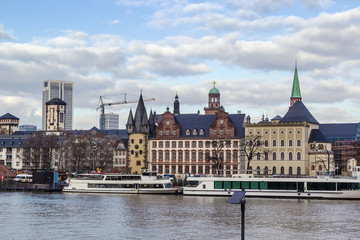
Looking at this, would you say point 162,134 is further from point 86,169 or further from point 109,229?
point 109,229

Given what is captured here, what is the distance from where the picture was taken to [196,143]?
6220 inches

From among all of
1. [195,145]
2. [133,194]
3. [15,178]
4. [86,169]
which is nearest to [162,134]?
[195,145]

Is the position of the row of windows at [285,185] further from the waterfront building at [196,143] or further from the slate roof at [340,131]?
the slate roof at [340,131]

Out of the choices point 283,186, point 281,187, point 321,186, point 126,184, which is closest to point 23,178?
point 126,184

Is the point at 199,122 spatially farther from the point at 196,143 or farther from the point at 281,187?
the point at 281,187

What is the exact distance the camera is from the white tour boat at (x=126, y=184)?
371 ft

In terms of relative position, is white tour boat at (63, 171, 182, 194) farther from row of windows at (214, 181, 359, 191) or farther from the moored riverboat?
row of windows at (214, 181, 359, 191)

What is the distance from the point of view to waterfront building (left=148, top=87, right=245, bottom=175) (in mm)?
154875

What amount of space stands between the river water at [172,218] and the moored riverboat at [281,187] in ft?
13.3

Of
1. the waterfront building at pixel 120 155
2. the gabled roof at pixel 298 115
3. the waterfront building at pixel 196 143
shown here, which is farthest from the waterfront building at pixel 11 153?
the gabled roof at pixel 298 115

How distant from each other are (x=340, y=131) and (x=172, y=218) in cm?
12185

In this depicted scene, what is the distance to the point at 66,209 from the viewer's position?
82812 mm

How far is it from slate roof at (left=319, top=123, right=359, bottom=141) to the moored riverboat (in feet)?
270

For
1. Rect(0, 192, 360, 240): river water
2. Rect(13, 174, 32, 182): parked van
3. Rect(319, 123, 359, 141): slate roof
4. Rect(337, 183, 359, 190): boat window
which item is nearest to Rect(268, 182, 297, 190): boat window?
Rect(0, 192, 360, 240): river water
